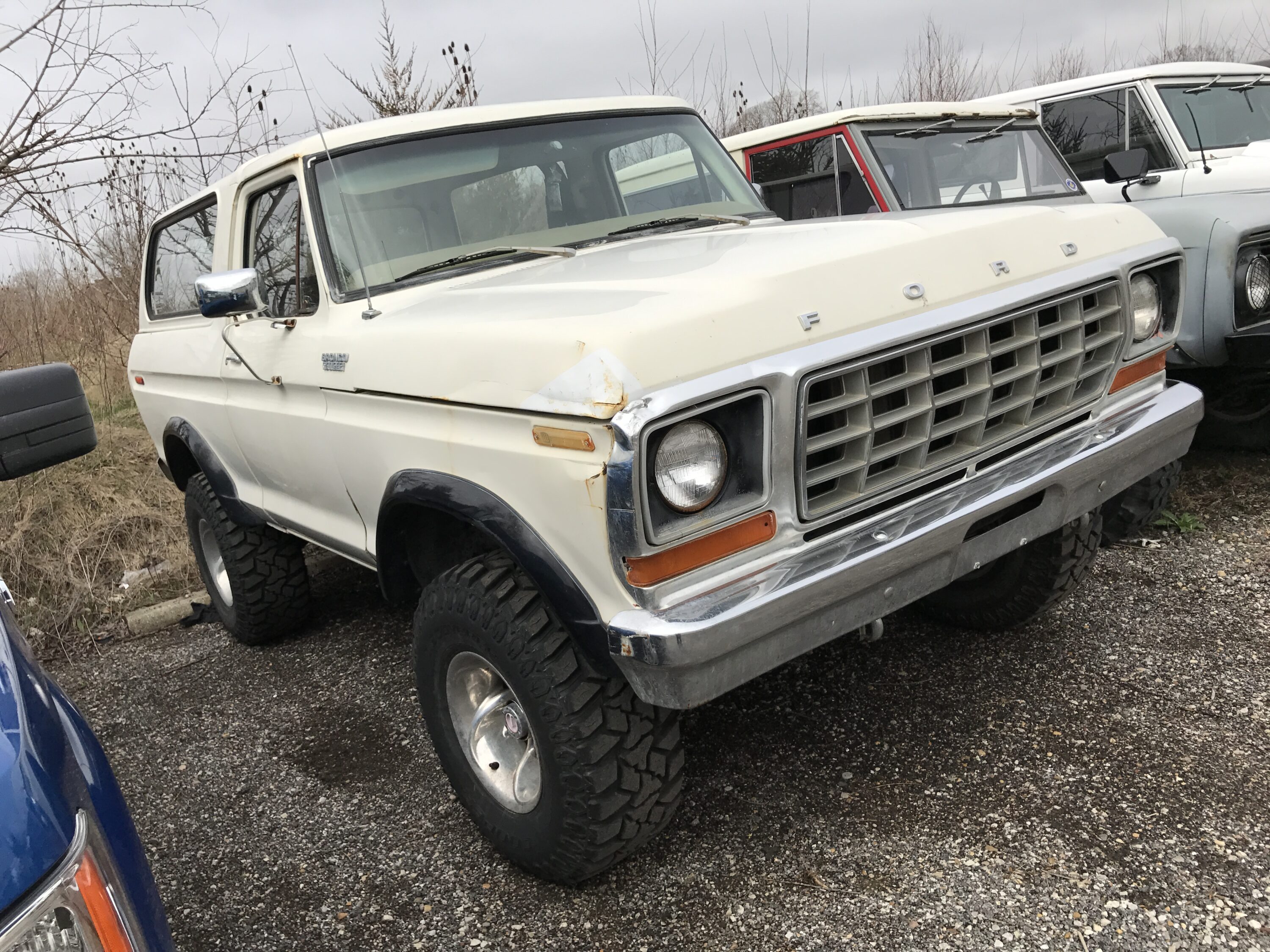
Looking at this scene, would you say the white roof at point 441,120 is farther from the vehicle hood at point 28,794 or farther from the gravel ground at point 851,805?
the vehicle hood at point 28,794

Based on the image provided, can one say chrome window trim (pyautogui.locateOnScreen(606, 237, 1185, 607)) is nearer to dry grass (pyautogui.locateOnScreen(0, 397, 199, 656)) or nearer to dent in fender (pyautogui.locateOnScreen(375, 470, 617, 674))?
dent in fender (pyautogui.locateOnScreen(375, 470, 617, 674))

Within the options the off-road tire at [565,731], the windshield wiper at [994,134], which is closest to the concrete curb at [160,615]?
the off-road tire at [565,731]

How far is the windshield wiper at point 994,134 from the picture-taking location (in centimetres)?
512

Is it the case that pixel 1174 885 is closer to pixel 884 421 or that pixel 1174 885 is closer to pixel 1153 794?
pixel 1153 794

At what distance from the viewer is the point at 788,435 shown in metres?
1.95

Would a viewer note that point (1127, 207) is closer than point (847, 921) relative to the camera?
No

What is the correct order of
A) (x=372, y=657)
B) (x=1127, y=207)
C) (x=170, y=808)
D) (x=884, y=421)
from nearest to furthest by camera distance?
(x=884, y=421)
(x=1127, y=207)
(x=170, y=808)
(x=372, y=657)

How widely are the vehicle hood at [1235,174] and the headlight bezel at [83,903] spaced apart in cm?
532

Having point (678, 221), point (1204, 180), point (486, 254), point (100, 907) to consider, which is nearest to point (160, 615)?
point (486, 254)

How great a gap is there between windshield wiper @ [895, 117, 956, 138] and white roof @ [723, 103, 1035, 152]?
45mm

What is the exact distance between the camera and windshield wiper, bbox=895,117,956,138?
5027 millimetres

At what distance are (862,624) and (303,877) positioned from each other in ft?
5.54

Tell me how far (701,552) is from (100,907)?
46.8 inches

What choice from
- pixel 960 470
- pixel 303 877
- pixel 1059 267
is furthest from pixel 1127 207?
pixel 303 877
